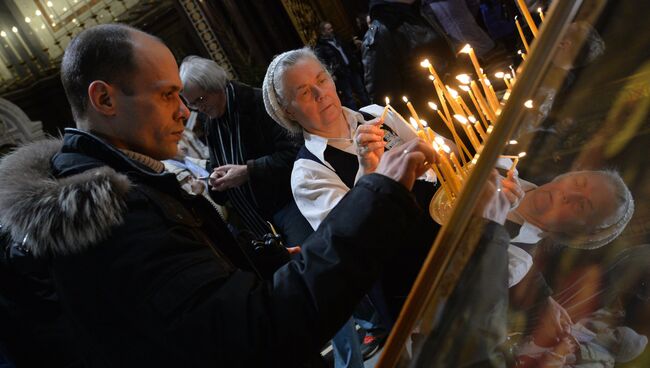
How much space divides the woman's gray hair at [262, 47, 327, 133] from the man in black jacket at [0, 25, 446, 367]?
105 cm

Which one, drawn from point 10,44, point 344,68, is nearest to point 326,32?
point 344,68

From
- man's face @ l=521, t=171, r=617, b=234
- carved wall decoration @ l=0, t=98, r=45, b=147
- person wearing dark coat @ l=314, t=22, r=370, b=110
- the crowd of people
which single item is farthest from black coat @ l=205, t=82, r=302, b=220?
carved wall decoration @ l=0, t=98, r=45, b=147

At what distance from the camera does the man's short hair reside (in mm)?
1168

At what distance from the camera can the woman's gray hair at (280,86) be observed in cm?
205

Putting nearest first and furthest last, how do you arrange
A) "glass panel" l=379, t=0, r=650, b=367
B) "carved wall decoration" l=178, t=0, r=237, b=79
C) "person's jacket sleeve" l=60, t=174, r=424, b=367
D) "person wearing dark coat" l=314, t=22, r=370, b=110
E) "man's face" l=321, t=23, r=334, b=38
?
1. "glass panel" l=379, t=0, r=650, b=367
2. "person's jacket sleeve" l=60, t=174, r=424, b=367
3. "person wearing dark coat" l=314, t=22, r=370, b=110
4. "man's face" l=321, t=23, r=334, b=38
5. "carved wall decoration" l=178, t=0, r=237, b=79

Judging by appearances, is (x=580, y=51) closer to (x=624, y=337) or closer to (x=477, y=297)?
(x=477, y=297)

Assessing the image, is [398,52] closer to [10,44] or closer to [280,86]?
[280,86]

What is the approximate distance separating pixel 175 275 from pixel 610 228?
850mm

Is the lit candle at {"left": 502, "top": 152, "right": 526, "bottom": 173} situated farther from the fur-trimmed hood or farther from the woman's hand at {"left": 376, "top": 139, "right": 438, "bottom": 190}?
the fur-trimmed hood

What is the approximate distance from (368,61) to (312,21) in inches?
213

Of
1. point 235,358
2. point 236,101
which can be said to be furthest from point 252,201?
point 235,358

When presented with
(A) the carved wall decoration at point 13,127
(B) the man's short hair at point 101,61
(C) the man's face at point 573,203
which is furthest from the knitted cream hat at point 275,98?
(A) the carved wall decoration at point 13,127

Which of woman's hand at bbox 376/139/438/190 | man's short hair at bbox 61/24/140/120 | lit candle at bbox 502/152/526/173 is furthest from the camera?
man's short hair at bbox 61/24/140/120

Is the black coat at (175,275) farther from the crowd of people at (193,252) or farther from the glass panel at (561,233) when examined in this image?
the glass panel at (561,233)
